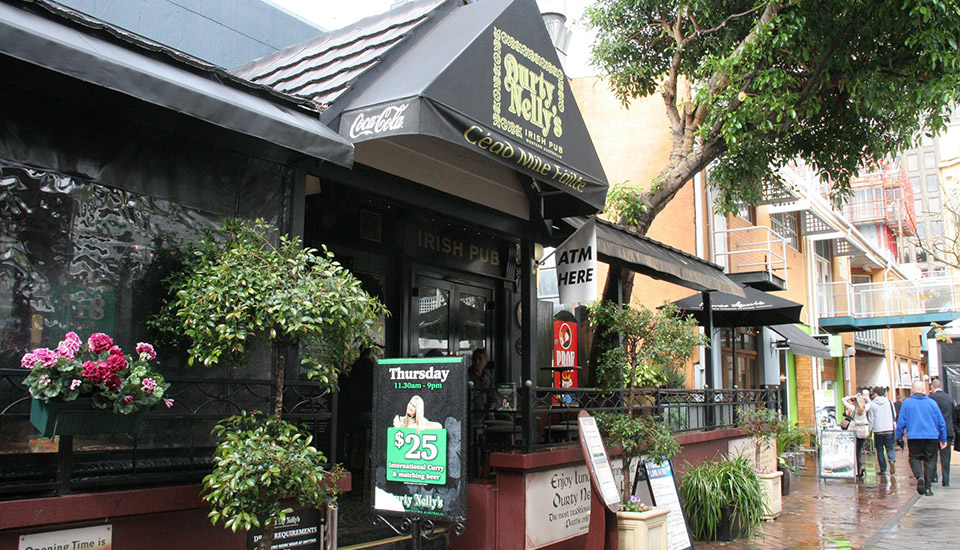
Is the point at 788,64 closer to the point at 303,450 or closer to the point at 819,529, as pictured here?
the point at 819,529

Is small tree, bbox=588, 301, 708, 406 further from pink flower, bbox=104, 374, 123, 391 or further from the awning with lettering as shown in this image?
pink flower, bbox=104, 374, 123, 391

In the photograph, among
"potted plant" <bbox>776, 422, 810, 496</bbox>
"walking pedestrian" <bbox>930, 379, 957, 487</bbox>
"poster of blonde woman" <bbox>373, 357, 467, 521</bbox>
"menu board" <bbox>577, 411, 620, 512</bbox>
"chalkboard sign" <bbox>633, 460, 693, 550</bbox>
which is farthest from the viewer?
"walking pedestrian" <bbox>930, 379, 957, 487</bbox>

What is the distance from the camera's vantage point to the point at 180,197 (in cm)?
493

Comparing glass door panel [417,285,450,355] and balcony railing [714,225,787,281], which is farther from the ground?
balcony railing [714,225,787,281]

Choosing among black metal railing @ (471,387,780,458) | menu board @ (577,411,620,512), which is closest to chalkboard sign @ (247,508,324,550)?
black metal railing @ (471,387,780,458)

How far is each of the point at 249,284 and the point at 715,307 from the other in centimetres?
1091

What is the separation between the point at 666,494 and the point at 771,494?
3.54 m

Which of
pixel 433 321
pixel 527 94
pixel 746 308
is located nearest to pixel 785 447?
pixel 746 308

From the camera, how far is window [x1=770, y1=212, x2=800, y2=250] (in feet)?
71.5

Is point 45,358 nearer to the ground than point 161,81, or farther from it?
nearer to the ground

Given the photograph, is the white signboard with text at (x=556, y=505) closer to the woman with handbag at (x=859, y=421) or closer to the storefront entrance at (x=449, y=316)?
the storefront entrance at (x=449, y=316)

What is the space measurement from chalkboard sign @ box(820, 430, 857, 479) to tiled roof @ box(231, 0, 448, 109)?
12549 millimetres

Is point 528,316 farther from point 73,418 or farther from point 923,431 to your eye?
point 923,431

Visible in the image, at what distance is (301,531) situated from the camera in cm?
499
